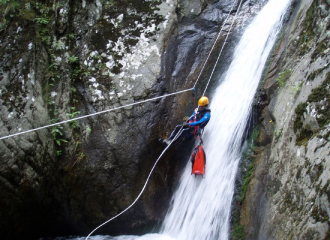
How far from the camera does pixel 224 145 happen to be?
5949mm

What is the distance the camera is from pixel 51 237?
21.1 ft

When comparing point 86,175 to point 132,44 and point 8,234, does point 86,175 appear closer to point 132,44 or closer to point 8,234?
point 8,234

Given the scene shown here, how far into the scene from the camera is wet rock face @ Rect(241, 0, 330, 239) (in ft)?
9.86

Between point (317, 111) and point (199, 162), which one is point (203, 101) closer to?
point (199, 162)

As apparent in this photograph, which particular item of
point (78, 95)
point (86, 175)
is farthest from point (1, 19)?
point (86, 175)

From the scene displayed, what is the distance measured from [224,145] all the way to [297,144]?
2296 millimetres

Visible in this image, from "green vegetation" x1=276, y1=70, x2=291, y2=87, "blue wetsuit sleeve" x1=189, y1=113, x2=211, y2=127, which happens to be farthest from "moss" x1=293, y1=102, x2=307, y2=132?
"blue wetsuit sleeve" x1=189, y1=113, x2=211, y2=127

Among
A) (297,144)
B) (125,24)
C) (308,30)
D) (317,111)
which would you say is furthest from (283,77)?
(125,24)

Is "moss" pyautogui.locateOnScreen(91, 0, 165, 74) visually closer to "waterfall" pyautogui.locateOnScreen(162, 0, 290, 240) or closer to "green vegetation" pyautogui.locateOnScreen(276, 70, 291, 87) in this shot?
"waterfall" pyautogui.locateOnScreen(162, 0, 290, 240)

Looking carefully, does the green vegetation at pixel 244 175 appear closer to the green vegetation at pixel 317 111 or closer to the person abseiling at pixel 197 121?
the person abseiling at pixel 197 121

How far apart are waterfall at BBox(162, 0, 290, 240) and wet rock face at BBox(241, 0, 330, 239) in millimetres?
625

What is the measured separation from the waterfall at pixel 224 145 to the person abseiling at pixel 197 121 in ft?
1.62

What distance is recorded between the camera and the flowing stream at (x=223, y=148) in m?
5.34

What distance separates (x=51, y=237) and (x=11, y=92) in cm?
356
